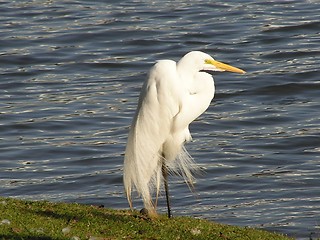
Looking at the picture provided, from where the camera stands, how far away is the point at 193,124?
15852 millimetres

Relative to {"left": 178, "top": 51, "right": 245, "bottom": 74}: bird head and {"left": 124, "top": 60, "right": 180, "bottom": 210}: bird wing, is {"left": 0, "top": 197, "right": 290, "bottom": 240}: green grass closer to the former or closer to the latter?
{"left": 124, "top": 60, "right": 180, "bottom": 210}: bird wing

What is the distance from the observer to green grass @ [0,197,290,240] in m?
7.47

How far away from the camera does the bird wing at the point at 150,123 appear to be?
28.1 ft

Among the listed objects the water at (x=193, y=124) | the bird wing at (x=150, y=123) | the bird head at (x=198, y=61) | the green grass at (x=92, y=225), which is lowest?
the water at (x=193, y=124)

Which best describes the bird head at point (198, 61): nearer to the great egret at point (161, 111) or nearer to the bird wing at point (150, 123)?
the great egret at point (161, 111)

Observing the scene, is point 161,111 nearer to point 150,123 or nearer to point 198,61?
point 150,123

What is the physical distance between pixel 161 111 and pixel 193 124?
23.4 ft

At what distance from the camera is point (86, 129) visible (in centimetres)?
1558

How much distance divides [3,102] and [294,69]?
5781mm

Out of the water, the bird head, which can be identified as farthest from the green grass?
the water

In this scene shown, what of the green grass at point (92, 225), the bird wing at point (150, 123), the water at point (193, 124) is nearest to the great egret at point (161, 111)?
the bird wing at point (150, 123)

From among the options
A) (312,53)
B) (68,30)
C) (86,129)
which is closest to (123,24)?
(68,30)

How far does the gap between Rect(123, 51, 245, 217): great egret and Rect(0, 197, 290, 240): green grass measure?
1.01 feet

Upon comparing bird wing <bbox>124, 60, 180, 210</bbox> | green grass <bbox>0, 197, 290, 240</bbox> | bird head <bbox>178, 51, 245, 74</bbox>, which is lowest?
green grass <bbox>0, 197, 290, 240</bbox>
